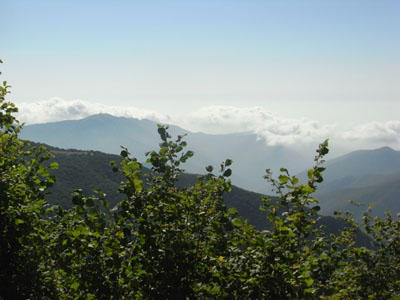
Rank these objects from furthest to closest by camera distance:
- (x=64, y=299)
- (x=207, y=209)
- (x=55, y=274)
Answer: (x=55, y=274)
(x=64, y=299)
(x=207, y=209)

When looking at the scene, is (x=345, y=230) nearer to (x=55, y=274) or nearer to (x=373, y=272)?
(x=373, y=272)

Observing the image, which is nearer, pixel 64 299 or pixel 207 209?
pixel 207 209

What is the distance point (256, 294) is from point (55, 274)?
3.54 meters

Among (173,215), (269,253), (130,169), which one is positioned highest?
(130,169)

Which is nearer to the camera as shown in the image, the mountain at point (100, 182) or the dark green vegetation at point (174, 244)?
the dark green vegetation at point (174, 244)

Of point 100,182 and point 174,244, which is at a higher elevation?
point 174,244

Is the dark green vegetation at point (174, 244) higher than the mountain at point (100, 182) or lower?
higher

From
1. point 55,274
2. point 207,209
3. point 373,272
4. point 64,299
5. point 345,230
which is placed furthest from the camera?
point 345,230

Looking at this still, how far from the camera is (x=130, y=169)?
4.23 meters

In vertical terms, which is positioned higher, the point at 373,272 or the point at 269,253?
the point at 269,253

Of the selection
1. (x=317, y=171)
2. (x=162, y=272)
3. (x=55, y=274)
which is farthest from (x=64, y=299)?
(x=317, y=171)

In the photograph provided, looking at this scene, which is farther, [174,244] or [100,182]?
[100,182]

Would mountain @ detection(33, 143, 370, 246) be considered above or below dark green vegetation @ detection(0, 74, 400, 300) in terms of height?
below

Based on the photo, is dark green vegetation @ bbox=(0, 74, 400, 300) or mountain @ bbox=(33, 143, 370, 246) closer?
dark green vegetation @ bbox=(0, 74, 400, 300)
